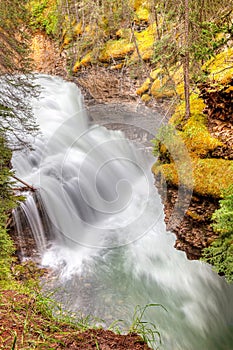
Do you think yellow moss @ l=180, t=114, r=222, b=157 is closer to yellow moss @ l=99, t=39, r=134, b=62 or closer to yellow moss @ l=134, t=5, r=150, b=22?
yellow moss @ l=99, t=39, r=134, b=62

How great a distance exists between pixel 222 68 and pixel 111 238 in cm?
660

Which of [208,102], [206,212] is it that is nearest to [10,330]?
[206,212]

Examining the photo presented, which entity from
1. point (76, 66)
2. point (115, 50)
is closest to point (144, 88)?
point (115, 50)

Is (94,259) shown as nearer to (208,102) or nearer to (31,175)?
(31,175)

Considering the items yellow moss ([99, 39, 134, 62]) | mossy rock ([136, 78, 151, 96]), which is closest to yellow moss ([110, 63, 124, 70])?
yellow moss ([99, 39, 134, 62])

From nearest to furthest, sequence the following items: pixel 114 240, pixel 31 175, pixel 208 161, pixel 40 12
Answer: pixel 208 161
pixel 114 240
pixel 31 175
pixel 40 12

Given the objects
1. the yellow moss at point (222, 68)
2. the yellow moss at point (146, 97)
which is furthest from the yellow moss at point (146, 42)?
the yellow moss at point (222, 68)

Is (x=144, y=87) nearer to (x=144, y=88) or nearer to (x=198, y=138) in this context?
(x=144, y=88)

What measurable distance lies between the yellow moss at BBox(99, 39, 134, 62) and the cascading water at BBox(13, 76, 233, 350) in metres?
2.80

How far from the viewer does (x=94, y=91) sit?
48.7 ft

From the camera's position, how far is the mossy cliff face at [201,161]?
6.09 meters

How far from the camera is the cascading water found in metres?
6.70

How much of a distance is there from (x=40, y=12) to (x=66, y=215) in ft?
59.0

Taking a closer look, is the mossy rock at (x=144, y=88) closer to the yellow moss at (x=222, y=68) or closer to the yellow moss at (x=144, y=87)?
the yellow moss at (x=144, y=87)
